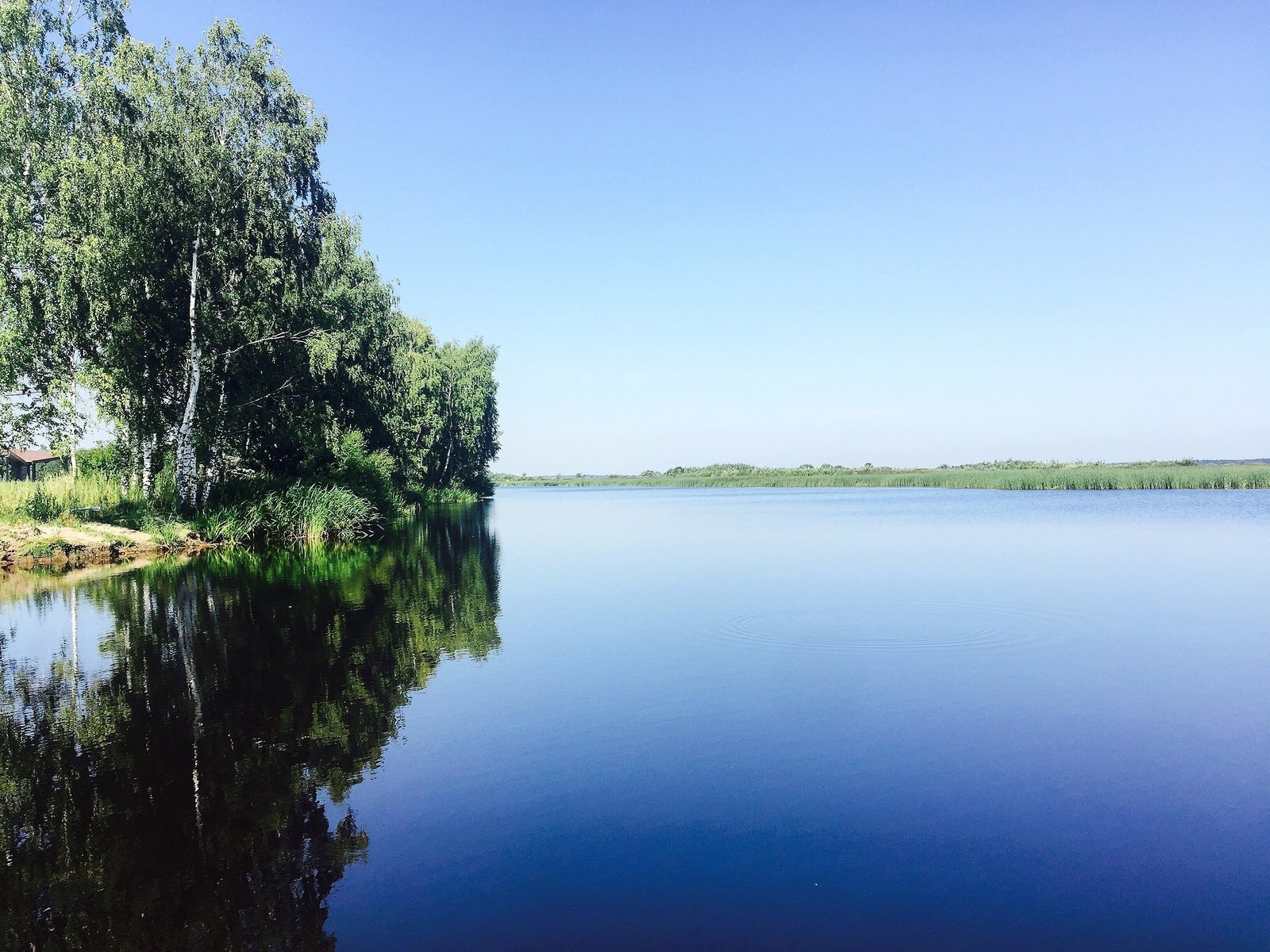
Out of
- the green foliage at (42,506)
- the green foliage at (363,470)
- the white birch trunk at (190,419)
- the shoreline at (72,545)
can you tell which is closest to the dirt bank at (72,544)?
the shoreline at (72,545)

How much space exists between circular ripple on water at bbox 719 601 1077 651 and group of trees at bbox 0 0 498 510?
1848 centimetres

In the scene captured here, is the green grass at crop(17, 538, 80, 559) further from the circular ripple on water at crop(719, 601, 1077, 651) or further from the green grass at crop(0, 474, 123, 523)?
the circular ripple on water at crop(719, 601, 1077, 651)

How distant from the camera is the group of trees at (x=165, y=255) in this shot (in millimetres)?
21531

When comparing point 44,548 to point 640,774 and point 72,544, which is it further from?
point 640,774

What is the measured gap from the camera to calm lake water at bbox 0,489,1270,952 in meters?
4.00

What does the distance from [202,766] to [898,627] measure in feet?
30.1

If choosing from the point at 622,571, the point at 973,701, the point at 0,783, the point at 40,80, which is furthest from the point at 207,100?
the point at 973,701

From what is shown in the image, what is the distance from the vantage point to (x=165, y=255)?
23797 millimetres

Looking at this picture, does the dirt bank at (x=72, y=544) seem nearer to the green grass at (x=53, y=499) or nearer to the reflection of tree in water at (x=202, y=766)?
the green grass at (x=53, y=499)

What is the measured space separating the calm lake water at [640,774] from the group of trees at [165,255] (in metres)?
11.8

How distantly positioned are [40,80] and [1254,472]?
7139cm

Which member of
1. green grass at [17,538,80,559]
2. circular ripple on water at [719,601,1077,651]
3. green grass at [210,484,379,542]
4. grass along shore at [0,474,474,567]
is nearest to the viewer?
circular ripple on water at [719,601,1077,651]

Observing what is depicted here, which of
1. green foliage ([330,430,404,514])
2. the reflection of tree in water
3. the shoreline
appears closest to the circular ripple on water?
the reflection of tree in water

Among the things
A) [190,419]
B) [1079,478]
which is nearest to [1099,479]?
[1079,478]
